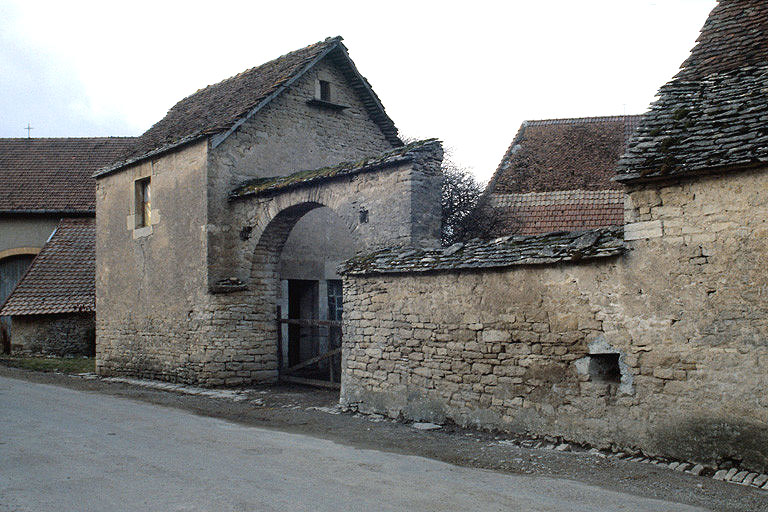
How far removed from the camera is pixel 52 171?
24922mm

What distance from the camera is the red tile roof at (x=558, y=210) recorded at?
19.3m

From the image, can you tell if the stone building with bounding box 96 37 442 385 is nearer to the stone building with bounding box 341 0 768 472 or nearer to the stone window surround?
the stone window surround

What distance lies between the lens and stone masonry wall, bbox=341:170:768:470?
6.27 meters

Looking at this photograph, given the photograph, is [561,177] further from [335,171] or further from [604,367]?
[604,367]

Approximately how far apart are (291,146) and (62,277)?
35.1 feet

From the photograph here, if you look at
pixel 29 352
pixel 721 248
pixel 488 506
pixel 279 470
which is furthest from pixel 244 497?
pixel 29 352

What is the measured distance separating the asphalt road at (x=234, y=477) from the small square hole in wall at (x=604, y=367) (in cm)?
158

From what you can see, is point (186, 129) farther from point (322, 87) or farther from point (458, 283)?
point (458, 283)

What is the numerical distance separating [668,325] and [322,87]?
33.9ft

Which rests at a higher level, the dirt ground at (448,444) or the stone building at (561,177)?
the stone building at (561,177)

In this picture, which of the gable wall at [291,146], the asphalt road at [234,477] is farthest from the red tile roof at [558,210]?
the asphalt road at [234,477]

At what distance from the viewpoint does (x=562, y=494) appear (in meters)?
5.59

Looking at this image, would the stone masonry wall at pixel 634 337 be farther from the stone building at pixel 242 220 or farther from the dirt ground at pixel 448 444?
the stone building at pixel 242 220

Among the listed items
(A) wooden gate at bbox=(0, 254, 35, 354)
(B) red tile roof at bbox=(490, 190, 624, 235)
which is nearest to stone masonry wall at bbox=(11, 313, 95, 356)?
(A) wooden gate at bbox=(0, 254, 35, 354)
